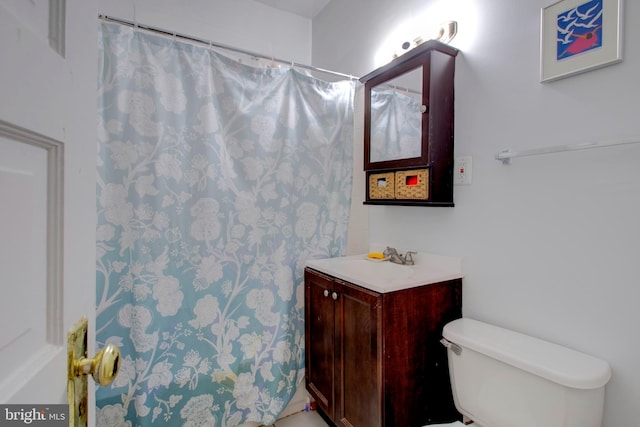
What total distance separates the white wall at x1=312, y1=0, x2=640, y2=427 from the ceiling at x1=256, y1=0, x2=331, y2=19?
0.98 m

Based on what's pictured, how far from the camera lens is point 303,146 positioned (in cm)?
182

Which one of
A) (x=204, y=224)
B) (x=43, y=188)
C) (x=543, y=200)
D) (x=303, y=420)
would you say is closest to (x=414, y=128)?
(x=543, y=200)

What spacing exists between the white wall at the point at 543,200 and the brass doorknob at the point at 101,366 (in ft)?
4.32

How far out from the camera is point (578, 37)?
101cm

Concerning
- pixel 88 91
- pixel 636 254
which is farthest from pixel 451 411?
pixel 88 91

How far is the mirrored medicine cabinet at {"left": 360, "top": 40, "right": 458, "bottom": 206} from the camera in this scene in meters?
1.35

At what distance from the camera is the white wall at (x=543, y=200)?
0.94m

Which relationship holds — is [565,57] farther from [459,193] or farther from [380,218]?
[380,218]

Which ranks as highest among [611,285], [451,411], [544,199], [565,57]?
[565,57]

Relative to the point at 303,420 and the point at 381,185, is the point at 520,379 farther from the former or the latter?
the point at 303,420

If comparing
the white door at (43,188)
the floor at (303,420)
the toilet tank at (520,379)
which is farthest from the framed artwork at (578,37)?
the floor at (303,420)

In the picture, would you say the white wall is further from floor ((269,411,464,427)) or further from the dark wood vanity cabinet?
floor ((269,411,464,427))

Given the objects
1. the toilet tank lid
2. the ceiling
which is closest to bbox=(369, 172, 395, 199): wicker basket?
the toilet tank lid

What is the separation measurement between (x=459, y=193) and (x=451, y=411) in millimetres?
997
